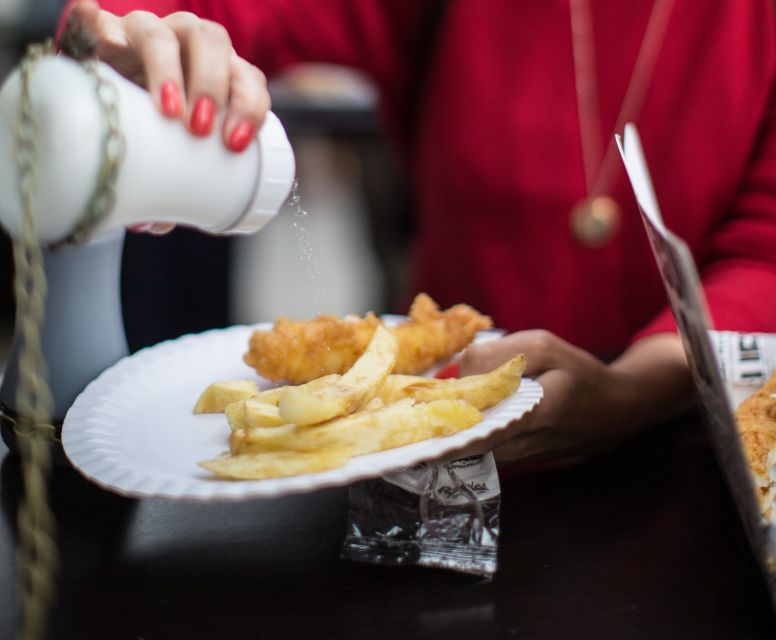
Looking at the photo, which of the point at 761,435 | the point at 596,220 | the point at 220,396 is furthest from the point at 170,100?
the point at 596,220

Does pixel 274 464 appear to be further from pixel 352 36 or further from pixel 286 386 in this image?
pixel 352 36

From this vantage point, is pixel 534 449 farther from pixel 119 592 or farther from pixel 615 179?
pixel 615 179

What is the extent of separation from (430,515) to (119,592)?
0.20 m

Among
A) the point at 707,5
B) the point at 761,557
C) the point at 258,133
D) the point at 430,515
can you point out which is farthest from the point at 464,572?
the point at 707,5

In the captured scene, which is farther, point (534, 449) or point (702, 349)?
point (534, 449)

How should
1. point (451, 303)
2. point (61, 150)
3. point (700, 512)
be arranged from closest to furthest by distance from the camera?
point (61, 150), point (700, 512), point (451, 303)

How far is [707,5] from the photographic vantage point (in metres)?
1.10

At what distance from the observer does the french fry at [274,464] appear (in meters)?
0.47

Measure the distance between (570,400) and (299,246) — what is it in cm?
28

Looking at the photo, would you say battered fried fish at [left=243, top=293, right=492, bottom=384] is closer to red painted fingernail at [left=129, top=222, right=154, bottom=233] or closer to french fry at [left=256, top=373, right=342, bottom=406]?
french fry at [left=256, top=373, right=342, bottom=406]

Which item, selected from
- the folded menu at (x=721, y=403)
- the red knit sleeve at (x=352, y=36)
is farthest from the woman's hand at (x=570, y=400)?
the red knit sleeve at (x=352, y=36)

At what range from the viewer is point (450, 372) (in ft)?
2.31

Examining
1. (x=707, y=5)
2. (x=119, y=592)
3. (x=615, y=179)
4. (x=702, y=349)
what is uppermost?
(x=707, y=5)

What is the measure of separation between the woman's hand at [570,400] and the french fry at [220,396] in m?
0.18
